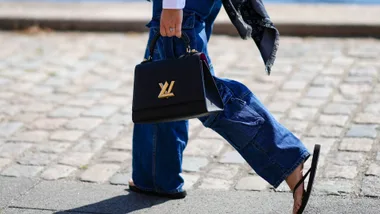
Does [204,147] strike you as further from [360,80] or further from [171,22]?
[360,80]

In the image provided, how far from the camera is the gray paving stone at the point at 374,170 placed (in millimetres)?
4102

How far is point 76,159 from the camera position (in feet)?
15.0

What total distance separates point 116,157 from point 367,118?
160cm

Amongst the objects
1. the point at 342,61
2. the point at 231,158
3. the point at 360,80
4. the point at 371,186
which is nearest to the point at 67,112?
the point at 231,158

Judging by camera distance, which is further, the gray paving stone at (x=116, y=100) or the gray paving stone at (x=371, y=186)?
the gray paving stone at (x=116, y=100)

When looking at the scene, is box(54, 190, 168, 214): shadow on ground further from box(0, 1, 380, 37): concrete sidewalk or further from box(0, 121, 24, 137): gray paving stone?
box(0, 1, 380, 37): concrete sidewalk

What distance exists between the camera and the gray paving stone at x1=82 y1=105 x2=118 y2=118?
534cm

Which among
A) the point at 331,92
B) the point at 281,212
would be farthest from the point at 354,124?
the point at 281,212

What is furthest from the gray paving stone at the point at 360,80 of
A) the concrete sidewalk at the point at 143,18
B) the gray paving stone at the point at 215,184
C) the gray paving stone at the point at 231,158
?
the gray paving stone at the point at 215,184

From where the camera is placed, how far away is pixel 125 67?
6.38 m

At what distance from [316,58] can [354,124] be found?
1.54 metres

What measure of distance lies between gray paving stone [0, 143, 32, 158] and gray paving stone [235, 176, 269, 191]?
140 cm

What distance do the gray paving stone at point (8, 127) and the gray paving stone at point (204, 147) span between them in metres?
1.18

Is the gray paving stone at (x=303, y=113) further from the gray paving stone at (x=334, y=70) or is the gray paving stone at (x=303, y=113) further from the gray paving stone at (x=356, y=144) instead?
the gray paving stone at (x=334, y=70)
